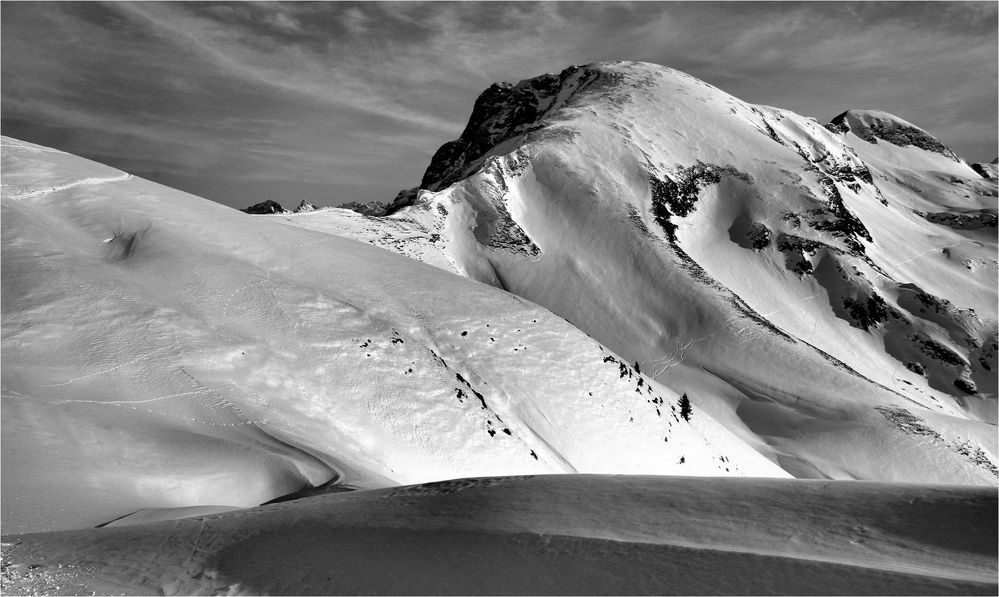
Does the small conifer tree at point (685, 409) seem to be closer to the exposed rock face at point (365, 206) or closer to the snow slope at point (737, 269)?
the snow slope at point (737, 269)

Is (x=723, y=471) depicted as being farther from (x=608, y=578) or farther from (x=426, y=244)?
(x=426, y=244)

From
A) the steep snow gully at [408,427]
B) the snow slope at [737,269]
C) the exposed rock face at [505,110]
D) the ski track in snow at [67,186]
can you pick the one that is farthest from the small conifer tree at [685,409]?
the exposed rock face at [505,110]

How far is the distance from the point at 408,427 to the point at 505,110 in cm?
10239

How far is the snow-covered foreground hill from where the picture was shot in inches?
195

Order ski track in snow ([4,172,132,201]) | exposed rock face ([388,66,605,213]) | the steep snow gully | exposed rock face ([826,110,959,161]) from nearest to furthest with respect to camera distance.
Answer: the steep snow gully < ski track in snow ([4,172,132,201]) < exposed rock face ([388,66,605,213]) < exposed rock face ([826,110,959,161])

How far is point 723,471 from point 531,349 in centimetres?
897

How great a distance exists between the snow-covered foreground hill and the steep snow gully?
28 mm

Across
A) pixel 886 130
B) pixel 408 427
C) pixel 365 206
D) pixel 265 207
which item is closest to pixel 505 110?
pixel 365 206

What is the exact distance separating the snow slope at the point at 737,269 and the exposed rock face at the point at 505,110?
19.4 ft

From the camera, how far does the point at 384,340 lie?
797 inches

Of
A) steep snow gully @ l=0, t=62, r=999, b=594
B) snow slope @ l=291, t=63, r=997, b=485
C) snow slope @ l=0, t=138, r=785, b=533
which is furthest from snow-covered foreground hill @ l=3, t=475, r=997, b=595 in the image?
snow slope @ l=291, t=63, r=997, b=485

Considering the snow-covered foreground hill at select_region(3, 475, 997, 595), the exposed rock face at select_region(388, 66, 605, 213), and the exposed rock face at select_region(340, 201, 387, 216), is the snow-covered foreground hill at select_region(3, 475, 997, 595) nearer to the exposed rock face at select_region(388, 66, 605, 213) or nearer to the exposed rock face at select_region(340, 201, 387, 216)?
the exposed rock face at select_region(388, 66, 605, 213)

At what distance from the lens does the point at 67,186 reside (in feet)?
71.1

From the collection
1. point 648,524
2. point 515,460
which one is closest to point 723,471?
point 515,460
